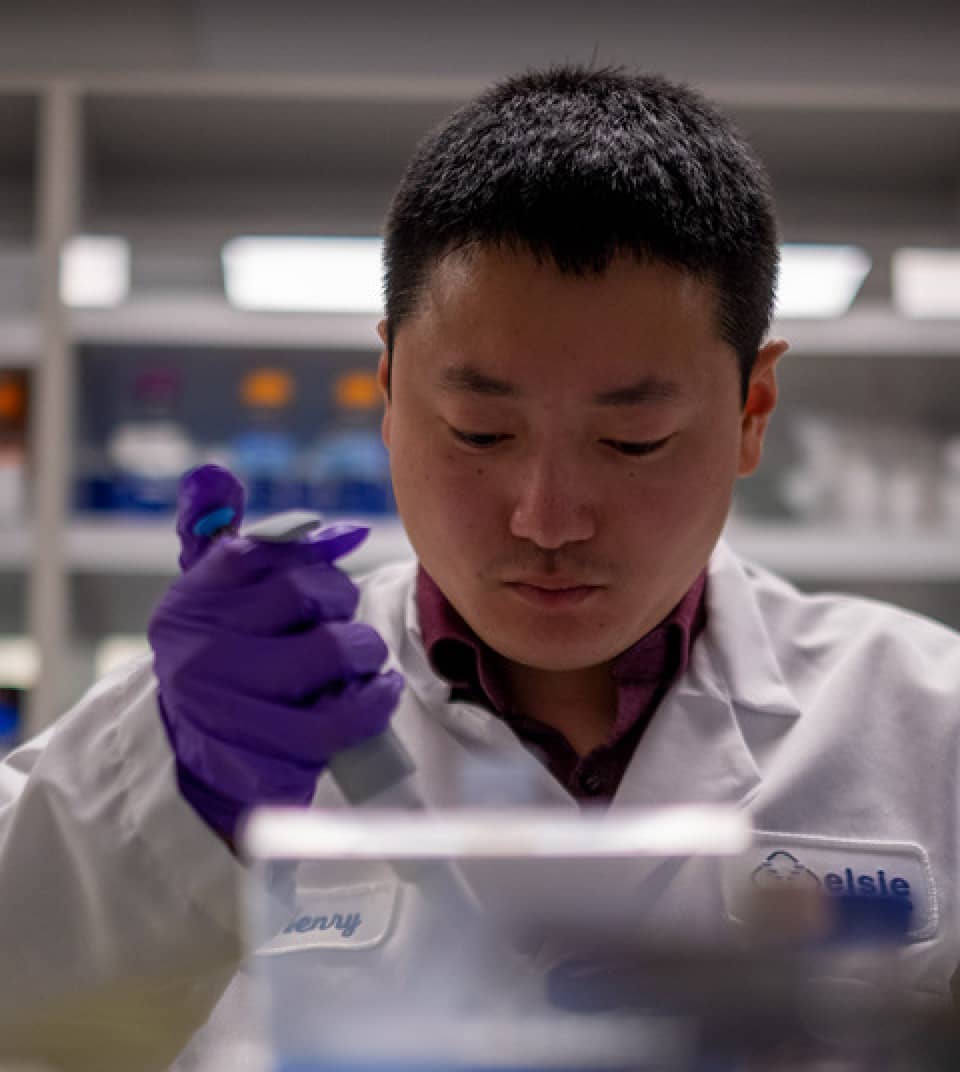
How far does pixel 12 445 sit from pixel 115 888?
1619 millimetres

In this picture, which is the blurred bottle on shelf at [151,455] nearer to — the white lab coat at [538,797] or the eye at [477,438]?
the white lab coat at [538,797]

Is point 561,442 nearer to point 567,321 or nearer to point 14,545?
point 567,321

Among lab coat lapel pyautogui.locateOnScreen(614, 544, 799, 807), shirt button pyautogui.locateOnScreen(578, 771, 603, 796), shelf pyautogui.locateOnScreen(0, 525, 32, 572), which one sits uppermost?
lab coat lapel pyautogui.locateOnScreen(614, 544, 799, 807)

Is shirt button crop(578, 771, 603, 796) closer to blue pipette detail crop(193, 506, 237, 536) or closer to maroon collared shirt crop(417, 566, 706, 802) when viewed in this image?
maroon collared shirt crop(417, 566, 706, 802)

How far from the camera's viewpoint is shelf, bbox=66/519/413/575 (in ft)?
6.59

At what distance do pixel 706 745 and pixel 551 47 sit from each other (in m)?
1.69

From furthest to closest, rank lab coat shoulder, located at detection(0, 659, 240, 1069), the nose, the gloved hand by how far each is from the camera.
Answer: the nose
the gloved hand
lab coat shoulder, located at detection(0, 659, 240, 1069)

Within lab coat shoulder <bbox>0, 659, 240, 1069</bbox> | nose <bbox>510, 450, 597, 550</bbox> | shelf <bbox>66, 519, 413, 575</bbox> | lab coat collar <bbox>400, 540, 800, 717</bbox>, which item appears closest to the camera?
lab coat shoulder <bbox>0, 659, 240, 1069</bbox>

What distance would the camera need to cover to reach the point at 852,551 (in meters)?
2.04

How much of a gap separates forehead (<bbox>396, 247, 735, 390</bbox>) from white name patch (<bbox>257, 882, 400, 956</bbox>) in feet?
1.18

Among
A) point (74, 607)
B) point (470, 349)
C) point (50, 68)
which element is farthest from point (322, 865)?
point (50, 68)

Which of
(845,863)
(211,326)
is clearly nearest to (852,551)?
(845,863)

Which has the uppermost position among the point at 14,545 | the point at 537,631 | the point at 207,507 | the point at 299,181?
the point at 299,181

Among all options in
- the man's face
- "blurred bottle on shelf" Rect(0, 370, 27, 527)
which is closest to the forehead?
the man's face
